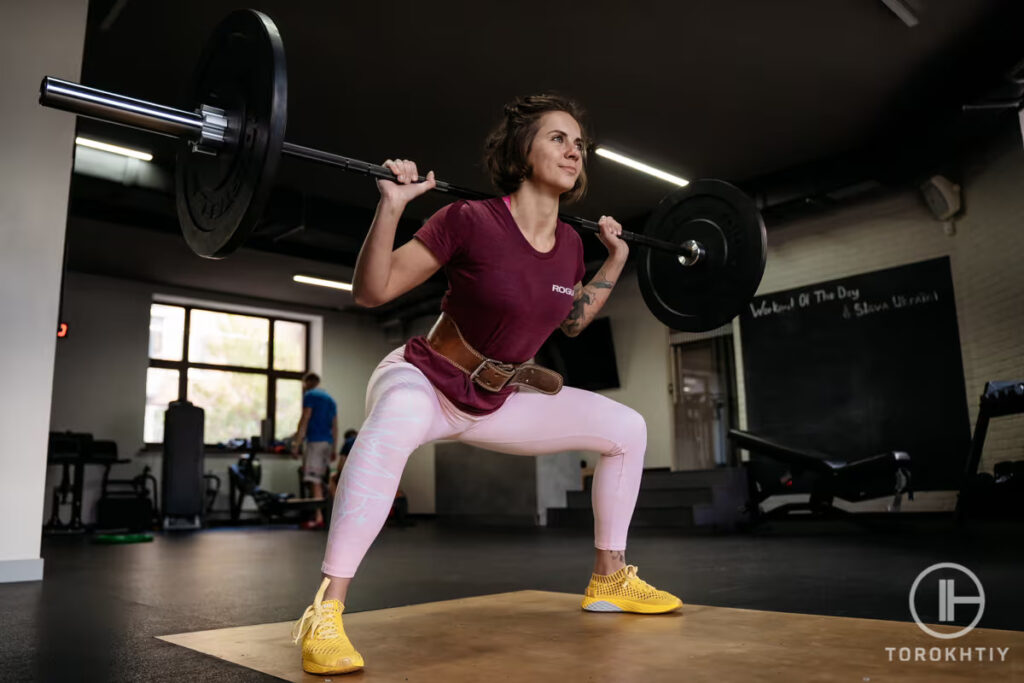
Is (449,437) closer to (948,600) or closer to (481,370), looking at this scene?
(481,370)

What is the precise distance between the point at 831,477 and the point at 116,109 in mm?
4950

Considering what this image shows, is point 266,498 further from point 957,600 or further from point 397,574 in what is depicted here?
point 957,600

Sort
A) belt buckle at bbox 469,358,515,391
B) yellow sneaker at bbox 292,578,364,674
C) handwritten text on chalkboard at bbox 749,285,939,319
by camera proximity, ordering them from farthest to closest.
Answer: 1. handwritten text on chalkboard at bbox 749,285,939,319
2. belt buckle at bbox 469,358,515,391
3. yellow sneaker at bbox 292,578,364,674

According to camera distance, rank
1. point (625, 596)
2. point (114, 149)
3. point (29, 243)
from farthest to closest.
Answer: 1. point (114, 149)
2. point (29, 243)
3. point (625, 596)

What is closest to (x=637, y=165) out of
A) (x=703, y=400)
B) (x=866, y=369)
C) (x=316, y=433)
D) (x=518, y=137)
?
(x=866, y=369)

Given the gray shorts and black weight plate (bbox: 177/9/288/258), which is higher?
black weight plate (bbox: 177/9/288/258)

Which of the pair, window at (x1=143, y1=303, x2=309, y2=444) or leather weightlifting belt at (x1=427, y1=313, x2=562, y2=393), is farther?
window at (x1=143, y1=303, x2=309, y2=444)

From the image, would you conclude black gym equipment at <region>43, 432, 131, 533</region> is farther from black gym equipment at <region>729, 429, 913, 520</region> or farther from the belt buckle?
the belt buckle

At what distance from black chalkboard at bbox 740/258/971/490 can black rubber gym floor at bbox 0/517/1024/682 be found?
1.63 metres

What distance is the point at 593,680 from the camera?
122 centimetres

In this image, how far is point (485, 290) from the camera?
1594mm

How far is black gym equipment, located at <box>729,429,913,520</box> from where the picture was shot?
4870mm

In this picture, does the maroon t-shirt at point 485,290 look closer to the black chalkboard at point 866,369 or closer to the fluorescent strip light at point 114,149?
the black chalkboard at point 866,369

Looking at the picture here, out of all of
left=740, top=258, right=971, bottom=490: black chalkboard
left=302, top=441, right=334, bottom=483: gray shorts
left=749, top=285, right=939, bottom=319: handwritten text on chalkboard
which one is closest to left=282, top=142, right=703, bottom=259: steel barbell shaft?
left=740, top=258, right=971, bottom=490: black chalkboard
